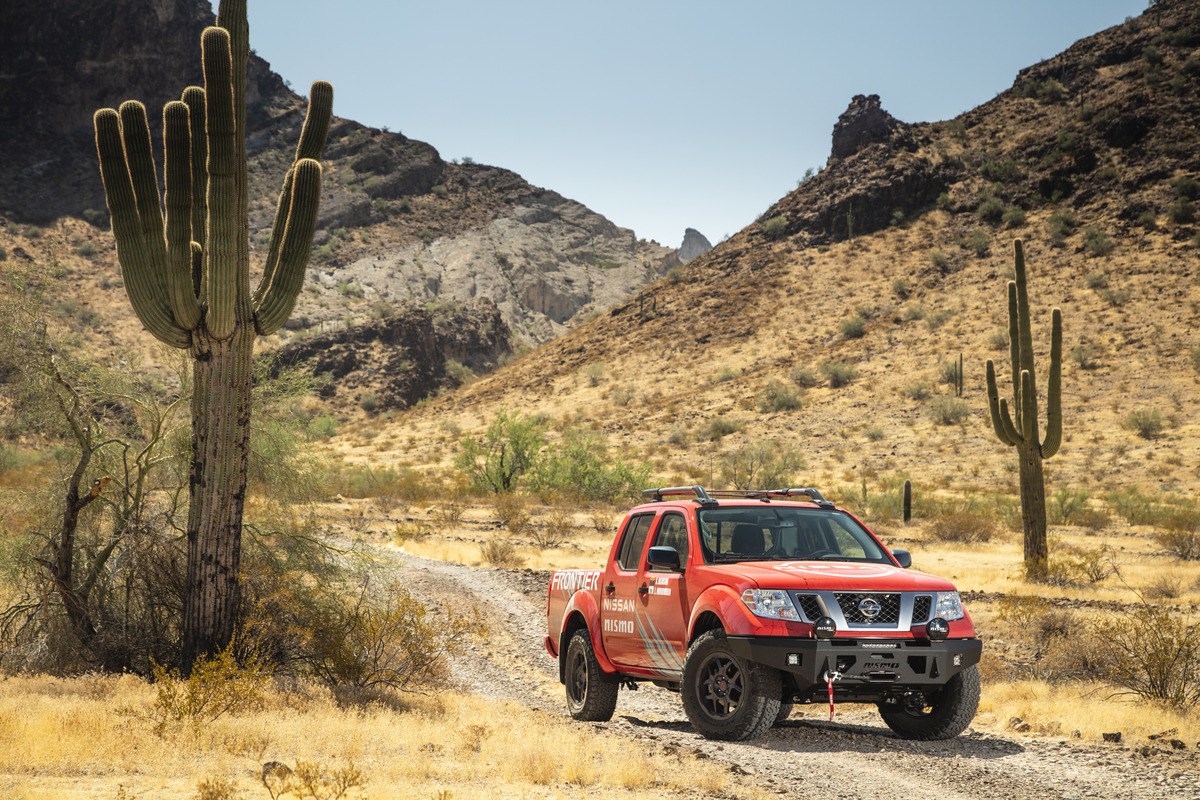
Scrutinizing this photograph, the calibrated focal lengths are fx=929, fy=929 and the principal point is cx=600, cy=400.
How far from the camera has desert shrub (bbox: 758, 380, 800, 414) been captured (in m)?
47.7

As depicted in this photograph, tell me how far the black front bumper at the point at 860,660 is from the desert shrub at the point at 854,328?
1929 inches

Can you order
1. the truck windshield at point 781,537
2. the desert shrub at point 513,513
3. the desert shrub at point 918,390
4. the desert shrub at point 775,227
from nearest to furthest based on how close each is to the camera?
the truck windshield at point 781,537 → the desert shrub at point 513,513 → the desert shrub at point 918,390 → the desert shrub at point 775,227

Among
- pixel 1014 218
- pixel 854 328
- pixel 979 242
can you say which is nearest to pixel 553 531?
pixel 854 328

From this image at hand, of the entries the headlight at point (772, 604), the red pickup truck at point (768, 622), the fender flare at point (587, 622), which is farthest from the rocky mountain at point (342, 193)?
the headlight at point (772, 604)

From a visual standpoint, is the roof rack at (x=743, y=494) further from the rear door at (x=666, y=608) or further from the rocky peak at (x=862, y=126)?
the rocky peak at (x=862, y=126)

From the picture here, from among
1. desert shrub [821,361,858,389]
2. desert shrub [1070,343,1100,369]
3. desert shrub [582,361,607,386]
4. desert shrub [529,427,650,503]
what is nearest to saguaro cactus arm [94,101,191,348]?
desert shrub [529,427,650,503]

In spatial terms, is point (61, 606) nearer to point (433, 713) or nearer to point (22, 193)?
point (433, 713)

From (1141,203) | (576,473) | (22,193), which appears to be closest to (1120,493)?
(576,473)

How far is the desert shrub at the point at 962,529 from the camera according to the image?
2520 cm

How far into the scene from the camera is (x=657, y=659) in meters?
7.43

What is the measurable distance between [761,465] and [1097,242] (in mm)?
26147

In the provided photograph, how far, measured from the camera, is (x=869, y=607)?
641cm

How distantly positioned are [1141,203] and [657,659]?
184 ft

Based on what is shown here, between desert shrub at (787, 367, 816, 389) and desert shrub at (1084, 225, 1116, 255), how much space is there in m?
16.9
